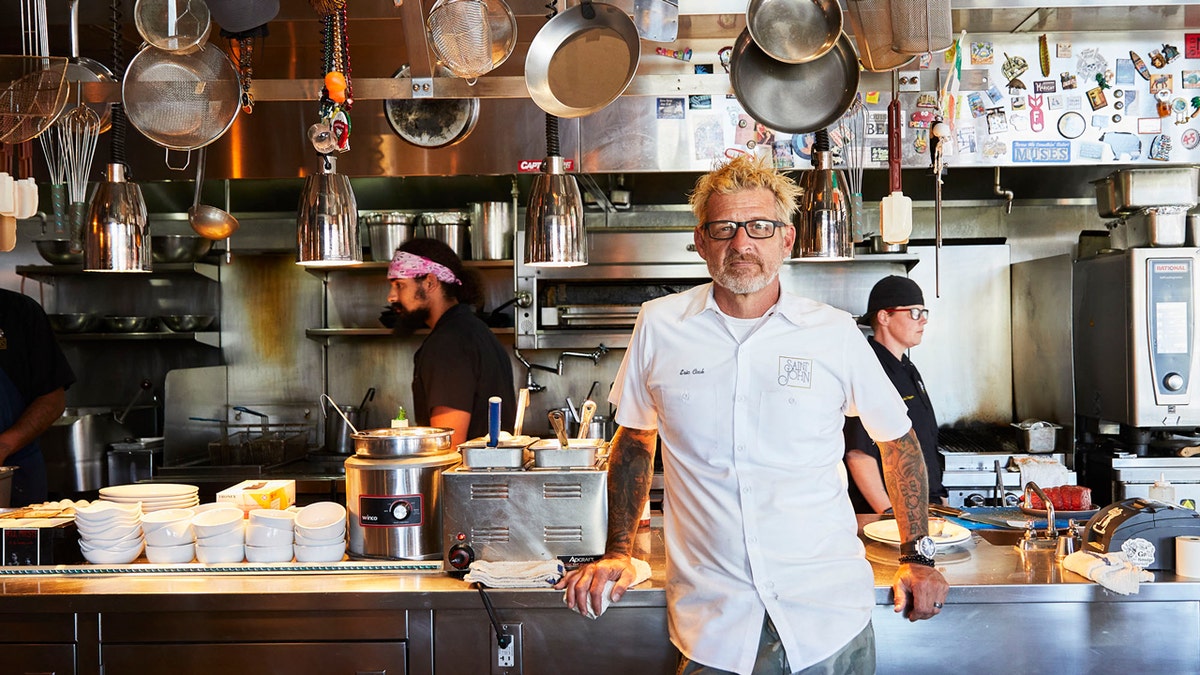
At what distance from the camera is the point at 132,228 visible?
2721mm

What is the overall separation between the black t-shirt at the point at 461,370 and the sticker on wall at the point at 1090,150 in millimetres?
2945

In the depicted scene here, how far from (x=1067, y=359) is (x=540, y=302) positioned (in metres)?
2.91

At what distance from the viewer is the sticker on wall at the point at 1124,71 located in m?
4.52

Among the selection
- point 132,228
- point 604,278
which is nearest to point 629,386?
point 132,228

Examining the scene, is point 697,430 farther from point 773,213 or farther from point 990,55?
point 990,55

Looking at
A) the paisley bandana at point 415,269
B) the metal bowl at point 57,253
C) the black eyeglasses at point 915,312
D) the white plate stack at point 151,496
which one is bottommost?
the white plate stack at point 151,496

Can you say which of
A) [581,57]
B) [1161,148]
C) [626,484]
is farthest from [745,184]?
[1161,148]

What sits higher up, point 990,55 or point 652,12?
point 990,55

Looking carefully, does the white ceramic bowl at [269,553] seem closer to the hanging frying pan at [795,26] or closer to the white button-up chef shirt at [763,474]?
the white button-up chef shirt at [763,474]

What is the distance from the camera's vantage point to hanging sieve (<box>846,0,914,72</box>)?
2486 millimetres

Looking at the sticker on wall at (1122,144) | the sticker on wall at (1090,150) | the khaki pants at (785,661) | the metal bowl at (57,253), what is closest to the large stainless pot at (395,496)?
the khaki pants at (785,661)

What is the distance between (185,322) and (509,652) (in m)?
4.14

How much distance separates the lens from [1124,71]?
14.9 ft

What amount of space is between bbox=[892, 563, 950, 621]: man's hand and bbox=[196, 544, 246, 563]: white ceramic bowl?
1.81m
